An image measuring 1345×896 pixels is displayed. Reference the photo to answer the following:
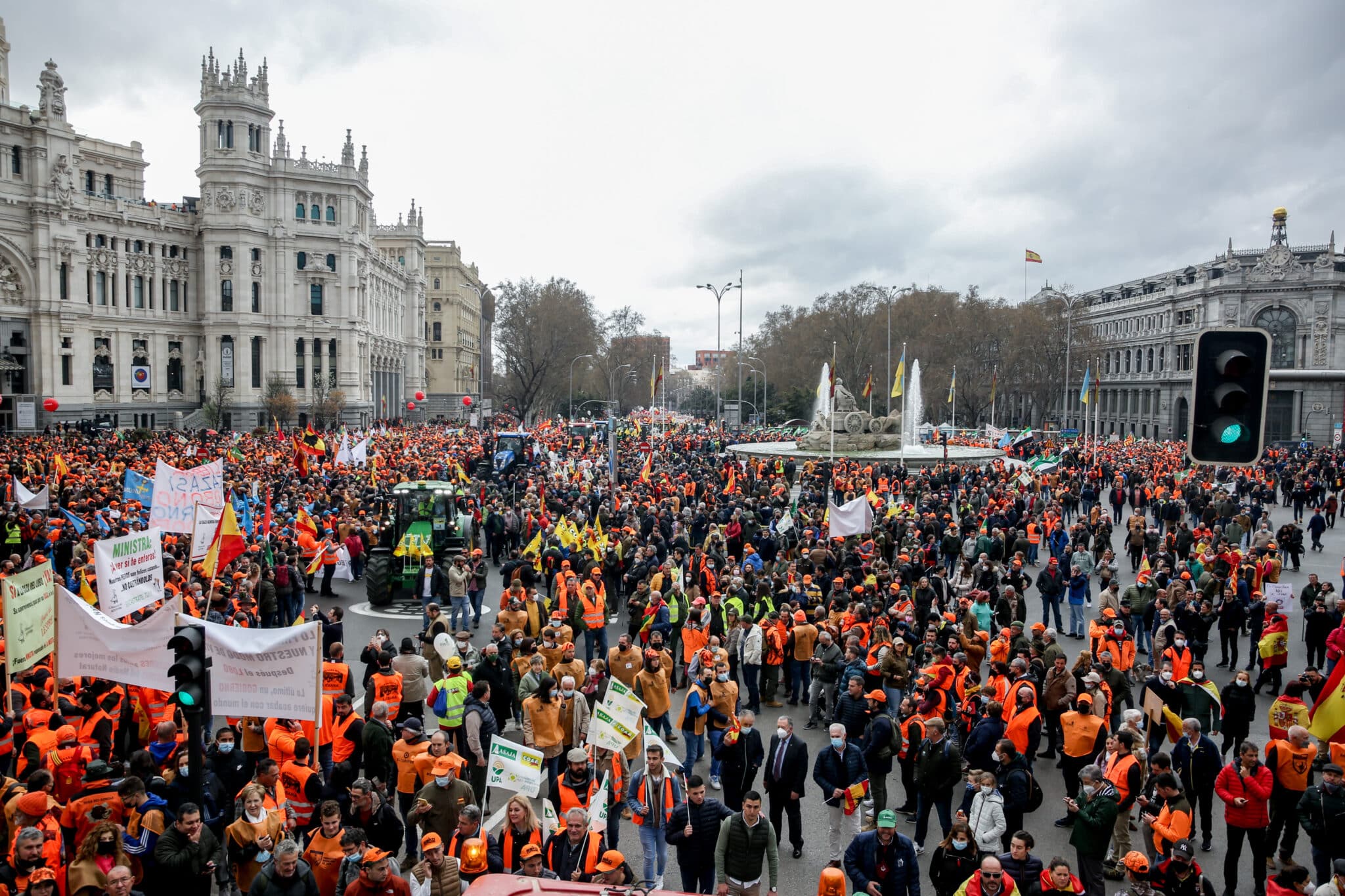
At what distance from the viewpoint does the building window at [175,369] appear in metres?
69.2

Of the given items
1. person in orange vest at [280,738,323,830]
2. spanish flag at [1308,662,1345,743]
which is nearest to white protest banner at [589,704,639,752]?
person in orange vest at [280,738,323,830]

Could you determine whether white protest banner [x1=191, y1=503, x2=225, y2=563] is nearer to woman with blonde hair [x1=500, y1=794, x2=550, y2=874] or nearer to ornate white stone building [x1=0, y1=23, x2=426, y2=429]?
woman with blonde hair [x1=500, y1=794, x2=550, y2=874]

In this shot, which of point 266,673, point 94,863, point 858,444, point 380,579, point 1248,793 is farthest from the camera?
point 858,444

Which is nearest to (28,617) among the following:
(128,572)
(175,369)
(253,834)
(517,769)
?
(128,572)

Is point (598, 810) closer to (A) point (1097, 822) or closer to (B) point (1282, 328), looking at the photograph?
(A) point (1097, 822)

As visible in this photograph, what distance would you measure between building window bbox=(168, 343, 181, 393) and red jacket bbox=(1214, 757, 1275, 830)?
74.5 meters

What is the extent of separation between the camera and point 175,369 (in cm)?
6969

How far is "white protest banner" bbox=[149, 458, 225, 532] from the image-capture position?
52.3 ft

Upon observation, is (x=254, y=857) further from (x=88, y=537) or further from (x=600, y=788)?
(x=88, y=537)

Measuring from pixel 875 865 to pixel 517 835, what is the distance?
246 cm

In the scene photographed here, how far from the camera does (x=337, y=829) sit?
251 inches

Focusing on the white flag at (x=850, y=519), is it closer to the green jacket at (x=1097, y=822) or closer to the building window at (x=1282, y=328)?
the green jacket at (x=1097, y=822)

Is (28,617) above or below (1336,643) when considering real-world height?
above

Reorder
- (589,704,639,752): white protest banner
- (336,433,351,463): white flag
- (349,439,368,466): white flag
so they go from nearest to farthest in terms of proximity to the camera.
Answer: (589,704,639,752): white protest banner, (336,433,351,463): white flag, (349,439,368,466): white flag
